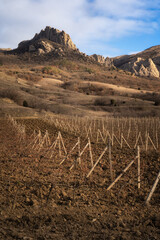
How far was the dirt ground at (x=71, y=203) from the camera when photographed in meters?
3.99

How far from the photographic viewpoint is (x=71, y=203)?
5.18 meters

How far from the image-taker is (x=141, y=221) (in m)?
4.62

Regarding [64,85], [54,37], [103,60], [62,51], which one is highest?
[54,37]

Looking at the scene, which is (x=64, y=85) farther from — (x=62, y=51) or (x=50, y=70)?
(x=62, y=51)

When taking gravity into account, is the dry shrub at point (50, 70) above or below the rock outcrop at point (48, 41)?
below

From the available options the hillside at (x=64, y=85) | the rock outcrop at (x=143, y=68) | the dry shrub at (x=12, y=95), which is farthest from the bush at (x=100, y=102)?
the rock outcrop at (x=143, y=68)

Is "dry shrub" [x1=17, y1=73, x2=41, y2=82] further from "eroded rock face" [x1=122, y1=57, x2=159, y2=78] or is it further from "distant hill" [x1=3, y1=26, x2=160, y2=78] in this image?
"eroded rock face" [x1=122, y1=57, x2=159, y2=78]

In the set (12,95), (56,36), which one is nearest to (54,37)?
(56,36)

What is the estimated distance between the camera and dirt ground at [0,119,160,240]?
3.99m

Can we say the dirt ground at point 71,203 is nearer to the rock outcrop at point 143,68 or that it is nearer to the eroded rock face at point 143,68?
the rock outcrop at point 143,68

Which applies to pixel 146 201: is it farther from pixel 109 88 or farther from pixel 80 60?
pixel 80 60

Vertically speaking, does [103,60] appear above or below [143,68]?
above

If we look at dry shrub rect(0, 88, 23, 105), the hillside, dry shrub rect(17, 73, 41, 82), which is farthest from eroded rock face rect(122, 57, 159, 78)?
dry shrub rect(0, 88, 23, 105)

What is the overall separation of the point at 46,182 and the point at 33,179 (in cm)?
41
